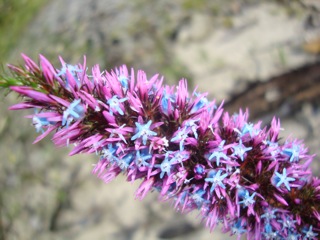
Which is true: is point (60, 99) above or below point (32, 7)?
below

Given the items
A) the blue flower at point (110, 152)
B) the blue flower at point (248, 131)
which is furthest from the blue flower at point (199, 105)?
the blue flower at point (110, 152)

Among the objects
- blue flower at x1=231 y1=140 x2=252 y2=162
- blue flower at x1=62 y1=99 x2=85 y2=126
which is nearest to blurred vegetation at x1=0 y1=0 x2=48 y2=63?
blue flower at x1=62 y1=99 x2=85 y2=126

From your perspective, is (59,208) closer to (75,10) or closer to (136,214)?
(136,214)

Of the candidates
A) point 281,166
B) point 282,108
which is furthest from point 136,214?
point 281,166

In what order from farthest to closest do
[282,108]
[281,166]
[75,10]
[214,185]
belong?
[75,10]
[282,108]
[281,166]
[214,185]

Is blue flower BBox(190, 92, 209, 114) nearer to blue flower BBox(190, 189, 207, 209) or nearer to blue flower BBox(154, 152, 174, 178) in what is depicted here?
blue flower BBox(154, 152, 174, 178)

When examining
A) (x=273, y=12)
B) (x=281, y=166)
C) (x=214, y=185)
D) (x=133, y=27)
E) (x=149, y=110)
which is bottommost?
(x=214, y=185)

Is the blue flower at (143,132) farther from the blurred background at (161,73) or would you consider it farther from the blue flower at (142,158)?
the blurred background at (161,73)
